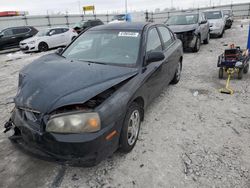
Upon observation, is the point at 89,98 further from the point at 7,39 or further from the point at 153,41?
the point at 7,39

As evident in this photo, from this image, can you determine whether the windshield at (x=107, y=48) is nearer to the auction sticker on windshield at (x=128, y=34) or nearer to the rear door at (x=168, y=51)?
the auction sticker on windshield at (x=128, y=34)

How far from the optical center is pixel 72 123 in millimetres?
2082

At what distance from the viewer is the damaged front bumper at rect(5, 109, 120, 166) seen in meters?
2.07

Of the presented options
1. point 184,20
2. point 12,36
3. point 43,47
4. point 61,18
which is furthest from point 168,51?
point 61,18

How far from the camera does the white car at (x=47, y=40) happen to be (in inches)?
461

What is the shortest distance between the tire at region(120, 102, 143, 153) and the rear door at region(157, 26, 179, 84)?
132 cm

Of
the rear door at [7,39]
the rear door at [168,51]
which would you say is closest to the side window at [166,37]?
the rear door at [168,51]

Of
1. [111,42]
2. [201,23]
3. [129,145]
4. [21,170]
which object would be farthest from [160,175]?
[201,23]

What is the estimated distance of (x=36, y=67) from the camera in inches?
121

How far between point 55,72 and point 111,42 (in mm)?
1172

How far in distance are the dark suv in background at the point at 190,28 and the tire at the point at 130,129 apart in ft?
21.4

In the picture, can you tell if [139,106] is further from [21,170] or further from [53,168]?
[21,170]

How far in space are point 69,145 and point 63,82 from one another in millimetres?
780

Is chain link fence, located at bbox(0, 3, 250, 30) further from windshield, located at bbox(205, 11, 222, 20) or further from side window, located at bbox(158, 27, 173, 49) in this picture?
side window, located at bbox(158, 27, 173, 49)
